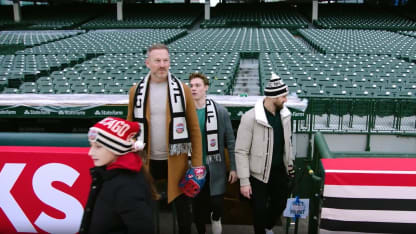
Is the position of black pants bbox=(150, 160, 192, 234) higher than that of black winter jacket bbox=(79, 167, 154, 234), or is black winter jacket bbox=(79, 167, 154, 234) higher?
black winter jacket bbox=(79, 167, 154, 234)

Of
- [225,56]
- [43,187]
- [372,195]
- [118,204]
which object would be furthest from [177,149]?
[225,56]

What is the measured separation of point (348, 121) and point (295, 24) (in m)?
24.8

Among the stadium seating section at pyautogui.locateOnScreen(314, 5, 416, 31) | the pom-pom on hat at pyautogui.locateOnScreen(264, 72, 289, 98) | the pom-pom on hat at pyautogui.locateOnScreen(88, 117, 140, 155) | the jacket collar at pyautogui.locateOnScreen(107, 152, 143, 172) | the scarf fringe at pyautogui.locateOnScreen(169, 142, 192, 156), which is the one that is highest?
the stadium seating section at pyautogui.locateOnScreen(314, 5, 416, 31)

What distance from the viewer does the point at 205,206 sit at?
139 inches

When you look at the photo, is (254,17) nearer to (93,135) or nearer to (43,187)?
(43,187)

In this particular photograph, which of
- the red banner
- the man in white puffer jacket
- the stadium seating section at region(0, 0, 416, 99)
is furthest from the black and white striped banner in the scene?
the stadium seating section at region(0, 0, 416, 99)

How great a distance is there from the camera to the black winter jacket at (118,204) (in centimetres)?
204

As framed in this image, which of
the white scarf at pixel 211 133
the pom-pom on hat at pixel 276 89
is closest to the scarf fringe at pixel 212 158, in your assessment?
the white scarf at pixel 211 133

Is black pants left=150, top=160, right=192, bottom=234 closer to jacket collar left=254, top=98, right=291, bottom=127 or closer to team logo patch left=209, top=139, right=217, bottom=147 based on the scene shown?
team logo patch left=209, top=139, right=217, bottom=147

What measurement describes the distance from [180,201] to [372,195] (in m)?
1.60

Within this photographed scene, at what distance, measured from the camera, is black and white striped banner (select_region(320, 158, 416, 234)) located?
119 inches

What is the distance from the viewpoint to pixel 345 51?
16531mm

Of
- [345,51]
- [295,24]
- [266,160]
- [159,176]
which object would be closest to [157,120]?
[159,176]

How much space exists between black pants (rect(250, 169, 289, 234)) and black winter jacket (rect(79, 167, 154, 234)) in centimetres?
150
